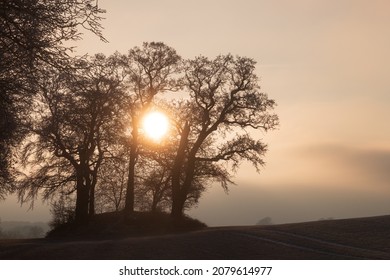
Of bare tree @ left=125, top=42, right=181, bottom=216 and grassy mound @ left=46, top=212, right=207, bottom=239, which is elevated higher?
bare tree @ left=125, top=42, right=181, bottom=216

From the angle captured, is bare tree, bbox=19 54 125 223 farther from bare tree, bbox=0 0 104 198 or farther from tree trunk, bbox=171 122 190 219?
bare tree, bbox=0 0 104 198

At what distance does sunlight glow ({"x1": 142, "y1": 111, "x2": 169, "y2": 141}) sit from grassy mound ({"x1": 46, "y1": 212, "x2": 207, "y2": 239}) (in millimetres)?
7592

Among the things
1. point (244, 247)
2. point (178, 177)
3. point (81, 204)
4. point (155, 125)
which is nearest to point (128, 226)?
point (81, 204)

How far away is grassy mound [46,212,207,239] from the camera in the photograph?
41.4 metres

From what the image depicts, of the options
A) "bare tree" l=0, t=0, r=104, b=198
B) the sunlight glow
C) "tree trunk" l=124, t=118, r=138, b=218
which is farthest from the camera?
the sunlight glow

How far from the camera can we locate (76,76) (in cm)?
2111

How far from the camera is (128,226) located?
42875 mm

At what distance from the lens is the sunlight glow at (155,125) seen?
48.1m

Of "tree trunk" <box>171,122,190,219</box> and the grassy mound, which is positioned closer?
the grassy mound

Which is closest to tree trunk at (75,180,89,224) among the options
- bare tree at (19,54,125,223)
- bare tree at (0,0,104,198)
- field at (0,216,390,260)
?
bare tree at (19,54,125,223)

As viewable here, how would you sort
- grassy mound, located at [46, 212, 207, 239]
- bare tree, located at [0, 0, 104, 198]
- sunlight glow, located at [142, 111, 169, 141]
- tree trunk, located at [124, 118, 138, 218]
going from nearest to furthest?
1. bare tree, located at [0, 0, 104, 198]
2. grassy mound, located at [46, 212, 207, 239]
3. tree trunk, located at [124, 118, 138, 218]
4. sunlight glow, located at [142, 111, 169, 141]
